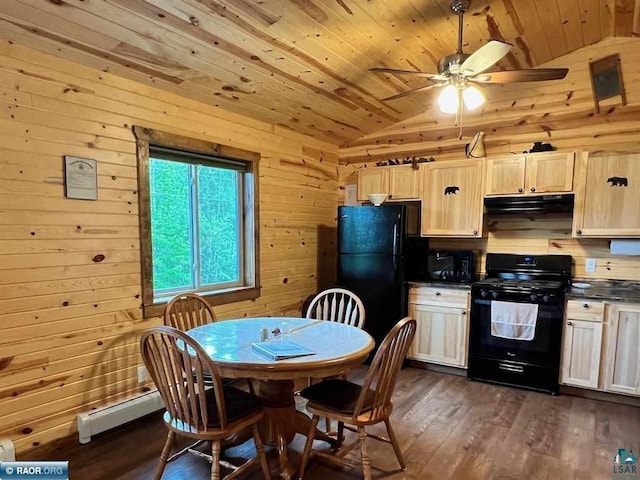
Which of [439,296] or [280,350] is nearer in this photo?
[280,350]

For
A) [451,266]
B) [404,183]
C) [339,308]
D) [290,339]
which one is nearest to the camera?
[290,339]

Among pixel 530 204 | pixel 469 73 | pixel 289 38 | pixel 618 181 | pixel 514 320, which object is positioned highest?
pixel 289 38

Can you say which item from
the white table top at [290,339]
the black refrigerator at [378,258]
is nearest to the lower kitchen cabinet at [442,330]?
the black refrigerator at [378,258]

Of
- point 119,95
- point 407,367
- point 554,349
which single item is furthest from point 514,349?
point 119,95

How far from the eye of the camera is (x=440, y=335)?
3748mm

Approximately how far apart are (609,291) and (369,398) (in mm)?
2394

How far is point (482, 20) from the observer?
110 inches

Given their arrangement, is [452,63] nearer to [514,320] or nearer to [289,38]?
[289,38]

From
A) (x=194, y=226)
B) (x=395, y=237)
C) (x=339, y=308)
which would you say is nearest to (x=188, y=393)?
(x=339, y=308)

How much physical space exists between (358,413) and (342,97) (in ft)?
8.84

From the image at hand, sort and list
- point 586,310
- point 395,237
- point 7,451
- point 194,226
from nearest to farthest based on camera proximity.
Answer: point 7,451
point 586,310
point 194,226
point 395,237

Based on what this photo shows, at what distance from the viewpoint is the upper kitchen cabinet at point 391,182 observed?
4031 mm

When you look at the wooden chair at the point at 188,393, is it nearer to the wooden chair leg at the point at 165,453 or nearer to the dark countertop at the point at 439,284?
the wooden chair leg at the point at 165,453

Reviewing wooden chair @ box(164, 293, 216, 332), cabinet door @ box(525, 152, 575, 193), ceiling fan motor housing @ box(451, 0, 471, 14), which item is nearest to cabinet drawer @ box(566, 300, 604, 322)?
cabinet door @ box(525, 152, 575, 193)
